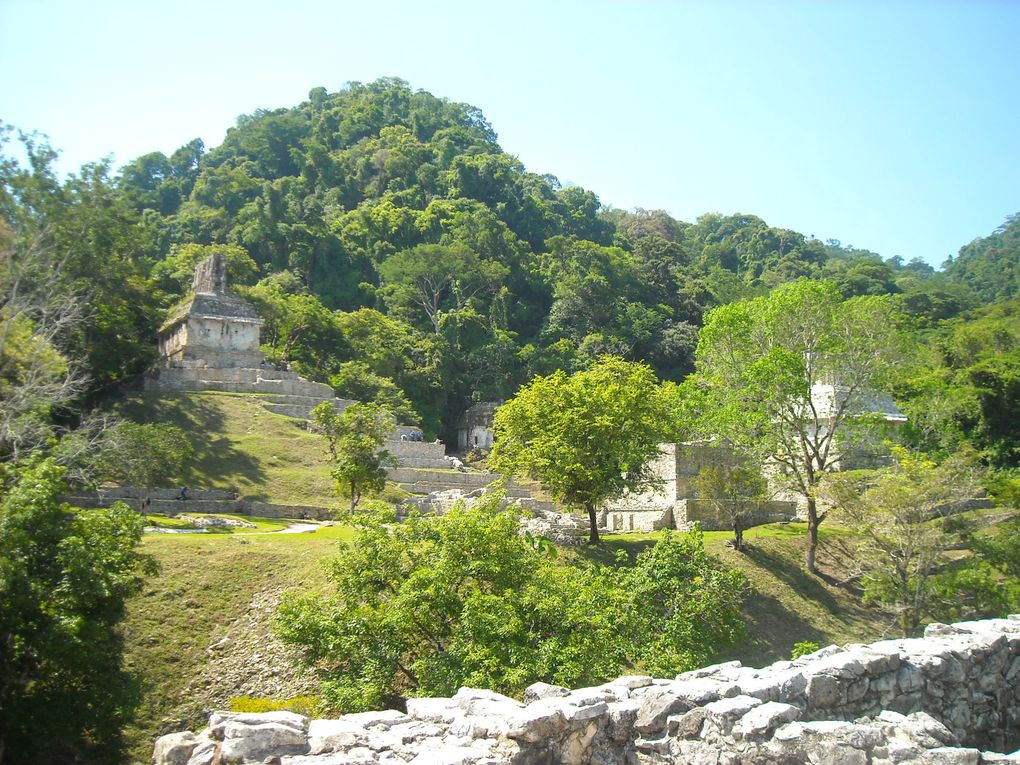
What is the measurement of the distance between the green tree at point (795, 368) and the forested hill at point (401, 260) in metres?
23.2

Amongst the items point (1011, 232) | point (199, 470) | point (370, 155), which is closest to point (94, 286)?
point (199, 470)

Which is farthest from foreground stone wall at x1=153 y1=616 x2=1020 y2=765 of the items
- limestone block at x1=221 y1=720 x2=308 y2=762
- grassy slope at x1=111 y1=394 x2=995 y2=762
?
grassy slope at x1=111 y1=394 x2=995 y2=762

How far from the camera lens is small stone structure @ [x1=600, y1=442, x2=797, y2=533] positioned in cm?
3153

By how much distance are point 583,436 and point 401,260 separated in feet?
143

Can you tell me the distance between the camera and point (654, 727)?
983 centimetres

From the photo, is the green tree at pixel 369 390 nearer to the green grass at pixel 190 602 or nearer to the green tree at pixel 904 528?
the green grass at pixel 190 602

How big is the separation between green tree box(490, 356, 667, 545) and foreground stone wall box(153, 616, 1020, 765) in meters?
15.2

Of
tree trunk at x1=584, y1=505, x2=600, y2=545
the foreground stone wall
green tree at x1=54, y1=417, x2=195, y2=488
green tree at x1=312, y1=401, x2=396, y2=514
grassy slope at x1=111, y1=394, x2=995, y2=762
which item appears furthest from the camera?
green tree at x1=312, y1=401, x2=396, y2=514

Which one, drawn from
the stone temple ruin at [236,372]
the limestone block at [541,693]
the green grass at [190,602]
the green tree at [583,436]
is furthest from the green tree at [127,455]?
the limestone block at [541,693]

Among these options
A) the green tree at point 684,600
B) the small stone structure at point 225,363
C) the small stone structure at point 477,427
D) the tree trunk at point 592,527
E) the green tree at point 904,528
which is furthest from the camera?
the small stone structure at point 477,427

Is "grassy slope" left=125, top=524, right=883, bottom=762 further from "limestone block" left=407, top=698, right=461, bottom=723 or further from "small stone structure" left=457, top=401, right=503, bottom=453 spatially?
"small stone structure" left=457, top=401, right=503, bottom=453

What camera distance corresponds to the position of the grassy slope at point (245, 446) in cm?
3303

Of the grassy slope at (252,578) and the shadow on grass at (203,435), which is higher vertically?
the shadow on grass at (203,435)

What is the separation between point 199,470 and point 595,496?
16.0 m
